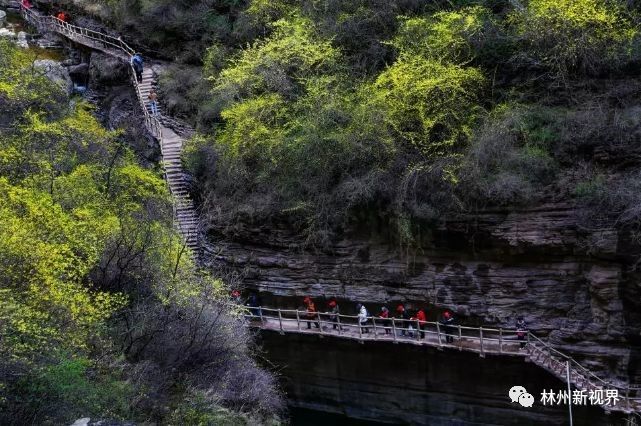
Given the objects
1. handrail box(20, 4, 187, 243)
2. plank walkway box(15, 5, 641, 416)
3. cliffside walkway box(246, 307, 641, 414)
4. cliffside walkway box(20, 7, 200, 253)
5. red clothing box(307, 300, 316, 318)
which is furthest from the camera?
handrail box(20, 4, 187, 243)

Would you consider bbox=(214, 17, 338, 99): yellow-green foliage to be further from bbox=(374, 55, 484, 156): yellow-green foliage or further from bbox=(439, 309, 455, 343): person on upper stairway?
bbox=(439, 309, 455, 343): person on upper stairway

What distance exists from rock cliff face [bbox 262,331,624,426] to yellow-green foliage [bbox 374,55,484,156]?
660cm

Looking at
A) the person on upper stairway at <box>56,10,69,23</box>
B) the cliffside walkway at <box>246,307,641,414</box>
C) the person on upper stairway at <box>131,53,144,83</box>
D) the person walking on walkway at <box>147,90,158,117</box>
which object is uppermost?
the person on upper stairway at <box>56,10,69,23</box>

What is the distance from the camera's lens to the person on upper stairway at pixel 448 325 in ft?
57.4

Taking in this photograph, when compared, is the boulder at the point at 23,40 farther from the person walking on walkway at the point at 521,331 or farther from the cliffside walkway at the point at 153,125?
the person walking on walkway at the point at 521,331

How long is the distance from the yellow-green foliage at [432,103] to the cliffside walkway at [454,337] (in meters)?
5.57

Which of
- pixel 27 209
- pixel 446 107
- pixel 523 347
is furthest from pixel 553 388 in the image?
pixel 27 209

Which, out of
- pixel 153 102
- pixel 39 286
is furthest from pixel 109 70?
pixel 39 286

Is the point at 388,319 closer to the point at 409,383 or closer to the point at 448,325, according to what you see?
the point at 448,325

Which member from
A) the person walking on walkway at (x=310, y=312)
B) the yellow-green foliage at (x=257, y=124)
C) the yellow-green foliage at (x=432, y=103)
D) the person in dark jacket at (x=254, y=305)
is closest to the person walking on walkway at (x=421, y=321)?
the person walking on walkway at (x=310, y=312)
